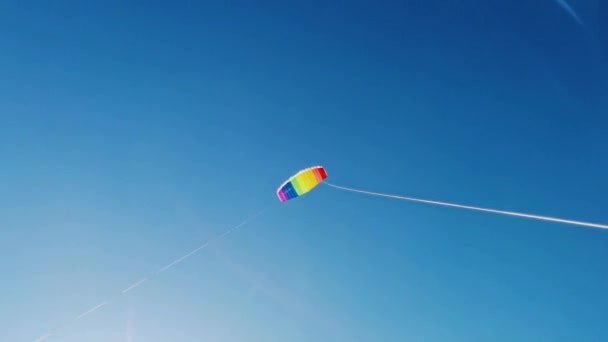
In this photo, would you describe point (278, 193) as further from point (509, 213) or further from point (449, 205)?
point (509, 213)

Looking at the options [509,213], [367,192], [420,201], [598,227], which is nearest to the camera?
[598,227]

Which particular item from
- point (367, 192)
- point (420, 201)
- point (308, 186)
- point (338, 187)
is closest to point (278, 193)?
point (308, 186)

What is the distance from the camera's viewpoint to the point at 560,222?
6.53 meters

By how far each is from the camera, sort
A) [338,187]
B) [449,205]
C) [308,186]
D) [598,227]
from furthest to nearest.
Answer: [308,186] < [338,187] < [449,205] < [598,227]

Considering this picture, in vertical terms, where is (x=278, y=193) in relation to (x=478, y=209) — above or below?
above

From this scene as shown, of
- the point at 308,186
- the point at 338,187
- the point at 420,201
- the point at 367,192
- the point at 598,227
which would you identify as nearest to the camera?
the point at 598,227

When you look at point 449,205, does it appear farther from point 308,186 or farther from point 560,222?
point 308,186

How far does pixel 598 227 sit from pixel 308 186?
1537 centimetres

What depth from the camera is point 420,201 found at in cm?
1020

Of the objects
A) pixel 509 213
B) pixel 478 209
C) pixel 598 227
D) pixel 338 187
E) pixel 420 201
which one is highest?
pixel 338 187

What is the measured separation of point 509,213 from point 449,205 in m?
1.62

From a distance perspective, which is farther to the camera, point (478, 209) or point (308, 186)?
point (308, 186)

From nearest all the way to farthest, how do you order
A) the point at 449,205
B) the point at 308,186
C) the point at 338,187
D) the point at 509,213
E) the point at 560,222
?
1. the point at 560,222
2. the point at 509,213
3. the point at 449,205
4. the point at 338,187
5. the point at 308,186

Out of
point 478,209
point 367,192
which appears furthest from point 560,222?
point 367,192
